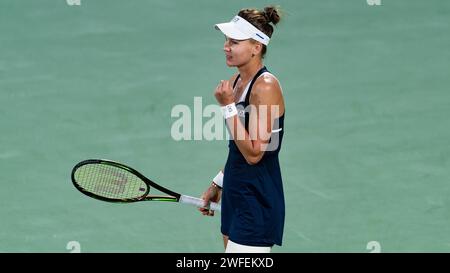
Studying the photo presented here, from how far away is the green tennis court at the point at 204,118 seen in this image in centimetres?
797

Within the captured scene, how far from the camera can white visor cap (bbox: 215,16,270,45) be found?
20.6ft

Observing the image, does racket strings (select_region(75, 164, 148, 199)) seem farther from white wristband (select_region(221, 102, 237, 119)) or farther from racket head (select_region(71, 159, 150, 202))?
white wristband (select_region(221, 102, 237, 119))

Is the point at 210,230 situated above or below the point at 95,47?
below

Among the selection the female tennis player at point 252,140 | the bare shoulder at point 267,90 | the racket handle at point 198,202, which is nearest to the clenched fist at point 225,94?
the female tennis player at point 252,140

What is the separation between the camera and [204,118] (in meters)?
8.87

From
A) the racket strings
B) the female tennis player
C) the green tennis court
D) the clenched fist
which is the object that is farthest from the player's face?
the green tennis court

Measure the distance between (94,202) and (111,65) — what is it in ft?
5.41

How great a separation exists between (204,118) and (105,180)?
7.29ft

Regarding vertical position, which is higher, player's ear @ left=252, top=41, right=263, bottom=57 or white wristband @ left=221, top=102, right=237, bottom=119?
player's ear @ left=252, top=41, right=263, bottom=57

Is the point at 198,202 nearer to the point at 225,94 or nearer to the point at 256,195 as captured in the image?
the point at 256,195

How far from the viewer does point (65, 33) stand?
9.88m

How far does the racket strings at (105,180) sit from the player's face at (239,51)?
0.91 m

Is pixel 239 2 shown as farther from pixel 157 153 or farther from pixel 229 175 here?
pixel 229 175
